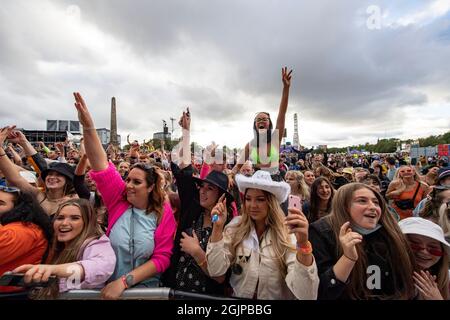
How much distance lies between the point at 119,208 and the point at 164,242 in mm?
522

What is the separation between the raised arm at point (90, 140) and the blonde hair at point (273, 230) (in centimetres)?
131

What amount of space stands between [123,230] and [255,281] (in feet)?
3.82

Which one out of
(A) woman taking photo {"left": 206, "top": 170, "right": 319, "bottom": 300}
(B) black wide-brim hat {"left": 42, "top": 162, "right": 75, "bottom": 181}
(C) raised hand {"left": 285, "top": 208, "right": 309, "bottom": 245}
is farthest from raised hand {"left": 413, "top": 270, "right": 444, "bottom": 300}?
(B) black wide-brim hat {"left": 42, "top": 162, "right": 75, "bottom": 181}

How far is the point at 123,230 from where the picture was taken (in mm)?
2199

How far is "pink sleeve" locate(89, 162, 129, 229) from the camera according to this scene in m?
2.32

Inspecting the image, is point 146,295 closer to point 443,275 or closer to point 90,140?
point 90,140

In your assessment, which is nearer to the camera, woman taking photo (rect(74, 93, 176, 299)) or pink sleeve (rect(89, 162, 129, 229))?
woman taking photo (rect(74, 93, 176, 299))

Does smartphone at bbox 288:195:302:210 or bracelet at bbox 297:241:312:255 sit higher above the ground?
smartphone at bbox 288:195:302:210

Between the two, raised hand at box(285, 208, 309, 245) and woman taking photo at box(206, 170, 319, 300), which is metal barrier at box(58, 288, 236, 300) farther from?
raised hand at box(285, 208, 309, 245)

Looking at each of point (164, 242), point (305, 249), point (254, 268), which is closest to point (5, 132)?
point (164, 242)

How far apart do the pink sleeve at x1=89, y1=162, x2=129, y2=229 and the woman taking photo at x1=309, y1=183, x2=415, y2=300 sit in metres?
1.69

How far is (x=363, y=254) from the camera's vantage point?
1.93m
